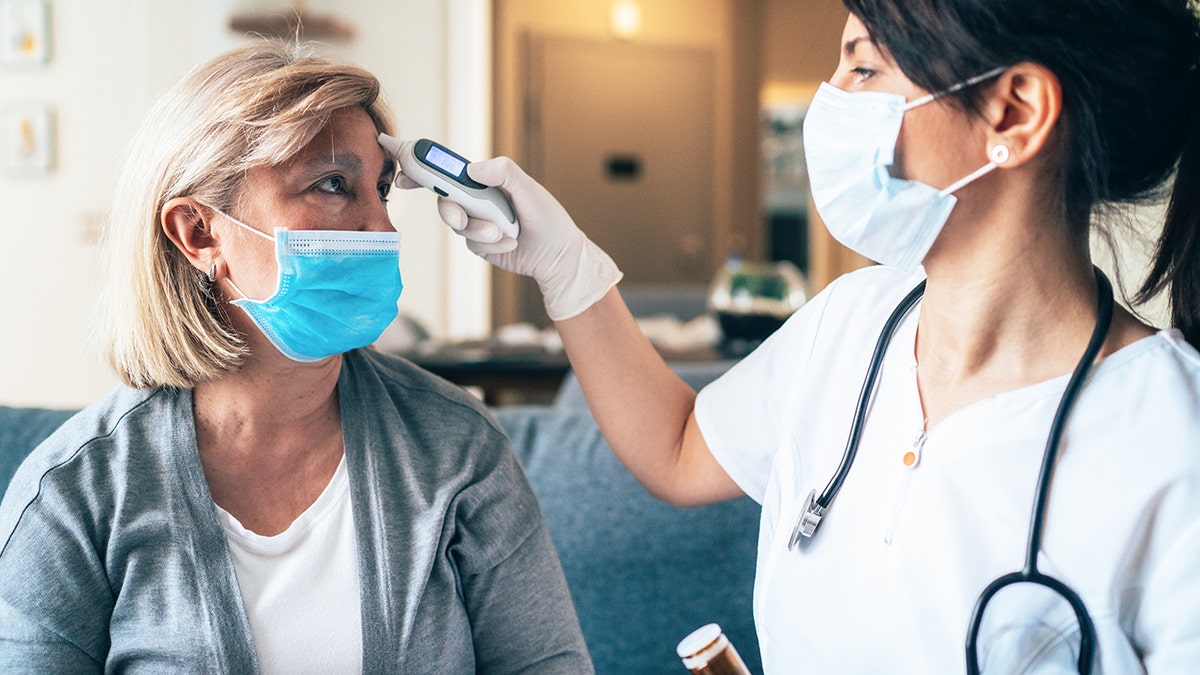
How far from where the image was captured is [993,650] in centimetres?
90

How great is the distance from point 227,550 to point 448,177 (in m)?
0.50

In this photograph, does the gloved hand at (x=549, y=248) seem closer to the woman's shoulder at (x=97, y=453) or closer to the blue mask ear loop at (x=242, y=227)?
Result: the blue mask ear loop at (x=242, y=227)

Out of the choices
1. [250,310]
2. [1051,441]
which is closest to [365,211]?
[250,310]

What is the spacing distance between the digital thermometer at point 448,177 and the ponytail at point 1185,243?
72 cm

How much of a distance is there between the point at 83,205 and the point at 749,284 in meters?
3.27

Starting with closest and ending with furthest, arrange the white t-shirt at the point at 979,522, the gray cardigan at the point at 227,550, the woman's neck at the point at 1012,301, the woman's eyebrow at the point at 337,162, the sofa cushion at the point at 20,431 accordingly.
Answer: the white t-shirt at the point at 979,522, the woman's neck at the point at 1012,301, the gray cardigan at the point at 227,550, the woman's eyebrow at the point at 337,162, the sofa cushion at the point at 20,431

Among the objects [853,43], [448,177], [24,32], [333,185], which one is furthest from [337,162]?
[24,32]

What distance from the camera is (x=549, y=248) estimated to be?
1.29 metres

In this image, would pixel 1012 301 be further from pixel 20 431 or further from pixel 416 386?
pixel 20 431

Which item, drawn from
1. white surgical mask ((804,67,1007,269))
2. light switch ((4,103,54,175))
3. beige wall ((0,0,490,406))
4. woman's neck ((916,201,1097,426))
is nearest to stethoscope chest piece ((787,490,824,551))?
woman's neck ((916,201,1097,426))

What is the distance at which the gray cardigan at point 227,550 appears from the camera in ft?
3.52

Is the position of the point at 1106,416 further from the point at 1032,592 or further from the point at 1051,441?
the point at 1032,592

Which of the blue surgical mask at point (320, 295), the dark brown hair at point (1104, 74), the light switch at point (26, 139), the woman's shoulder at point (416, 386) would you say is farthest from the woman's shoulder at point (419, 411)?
the light switch at point (26, 139)

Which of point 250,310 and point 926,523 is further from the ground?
point 250,310
